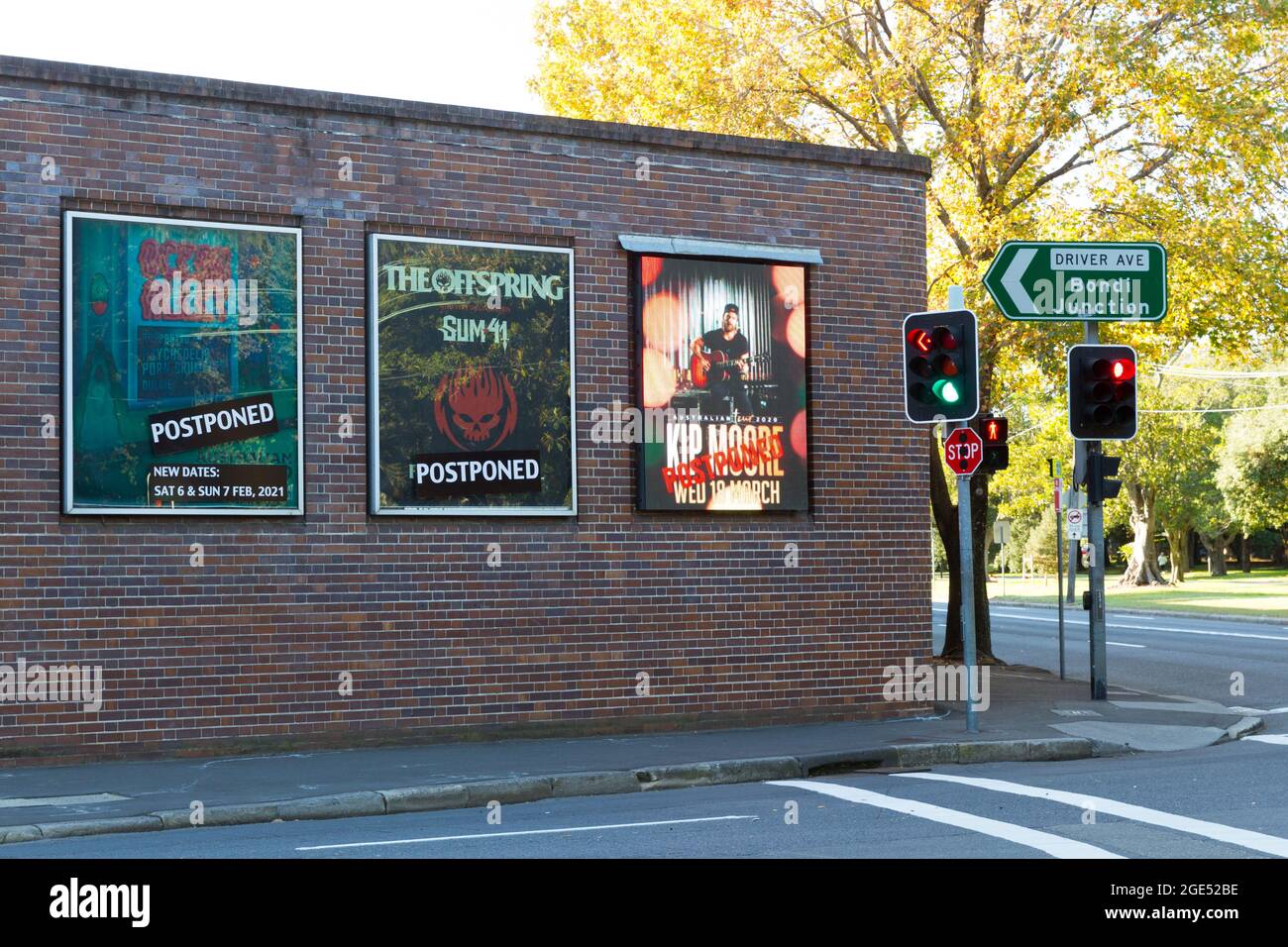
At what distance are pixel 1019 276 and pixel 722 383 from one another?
13.0ft

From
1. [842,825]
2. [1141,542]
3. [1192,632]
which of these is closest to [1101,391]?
[842,825]

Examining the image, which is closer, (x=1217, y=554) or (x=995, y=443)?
(x=995, y=443)

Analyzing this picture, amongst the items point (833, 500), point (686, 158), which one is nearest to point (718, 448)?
point (833, 500)

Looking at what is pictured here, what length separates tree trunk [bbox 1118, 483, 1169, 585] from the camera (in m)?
60.0

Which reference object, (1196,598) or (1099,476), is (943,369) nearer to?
(1099,476)

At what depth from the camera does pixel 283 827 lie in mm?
10305

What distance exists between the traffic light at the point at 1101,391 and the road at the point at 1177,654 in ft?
11.9

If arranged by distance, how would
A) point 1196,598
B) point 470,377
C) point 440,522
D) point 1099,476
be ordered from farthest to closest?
point 1196,598 < point 1099,476 < point 470,377 < point 440,522

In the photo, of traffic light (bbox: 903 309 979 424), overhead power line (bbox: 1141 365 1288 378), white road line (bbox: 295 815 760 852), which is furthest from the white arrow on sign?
overhead power line (bbox: 1141 365 1288 378)

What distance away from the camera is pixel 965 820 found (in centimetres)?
973

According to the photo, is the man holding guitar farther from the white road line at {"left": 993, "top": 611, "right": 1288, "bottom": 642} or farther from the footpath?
the white road line at {"left": 993, "top": 611, "right": 1288, "bottom": 642}

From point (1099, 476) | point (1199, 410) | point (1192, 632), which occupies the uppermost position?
point (1199, 410)

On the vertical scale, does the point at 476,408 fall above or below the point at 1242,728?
above

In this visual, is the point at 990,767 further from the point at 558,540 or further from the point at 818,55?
the point at 818,55
